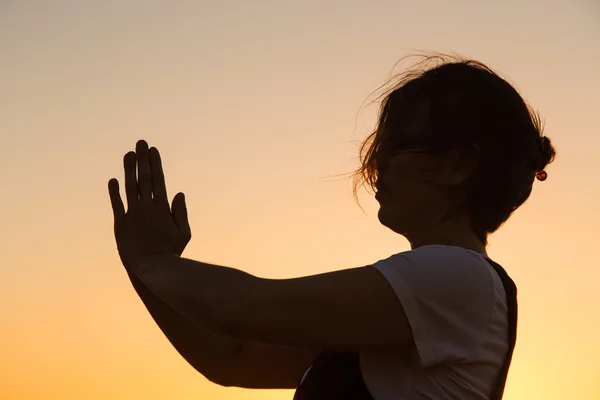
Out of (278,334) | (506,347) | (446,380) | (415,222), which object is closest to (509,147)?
(415,222)

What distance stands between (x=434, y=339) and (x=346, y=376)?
0.81ft

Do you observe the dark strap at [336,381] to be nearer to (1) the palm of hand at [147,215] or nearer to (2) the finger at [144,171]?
(1) the palm of hand at [147,215]

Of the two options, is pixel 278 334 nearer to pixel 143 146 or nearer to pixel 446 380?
pixel 446 380

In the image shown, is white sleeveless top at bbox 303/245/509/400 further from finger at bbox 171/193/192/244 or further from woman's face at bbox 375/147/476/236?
finger at bbox 171/193/192/244

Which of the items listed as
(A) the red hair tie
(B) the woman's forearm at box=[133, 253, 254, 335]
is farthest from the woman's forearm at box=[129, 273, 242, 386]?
(A) the red hair tie

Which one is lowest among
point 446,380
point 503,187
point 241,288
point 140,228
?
point 446,380

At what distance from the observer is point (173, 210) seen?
2.24 meters

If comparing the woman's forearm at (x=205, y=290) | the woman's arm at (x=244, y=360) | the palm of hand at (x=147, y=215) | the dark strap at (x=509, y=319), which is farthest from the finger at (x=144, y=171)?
the dark strap at (x=509, y=319)

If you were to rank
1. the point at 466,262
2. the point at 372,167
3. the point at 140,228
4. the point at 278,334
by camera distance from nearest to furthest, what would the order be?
the point at 278,334 → the point at 466,262 → the point at 140,228 → the point at 372,167

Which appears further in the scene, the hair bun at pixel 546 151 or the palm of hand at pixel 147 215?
the hair bun at pixel 546 151

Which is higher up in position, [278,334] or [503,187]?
[503,187]

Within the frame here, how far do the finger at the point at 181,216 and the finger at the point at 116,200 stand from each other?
0.15 metres

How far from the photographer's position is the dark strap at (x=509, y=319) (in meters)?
2.00

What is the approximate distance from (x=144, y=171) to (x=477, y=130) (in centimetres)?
92
